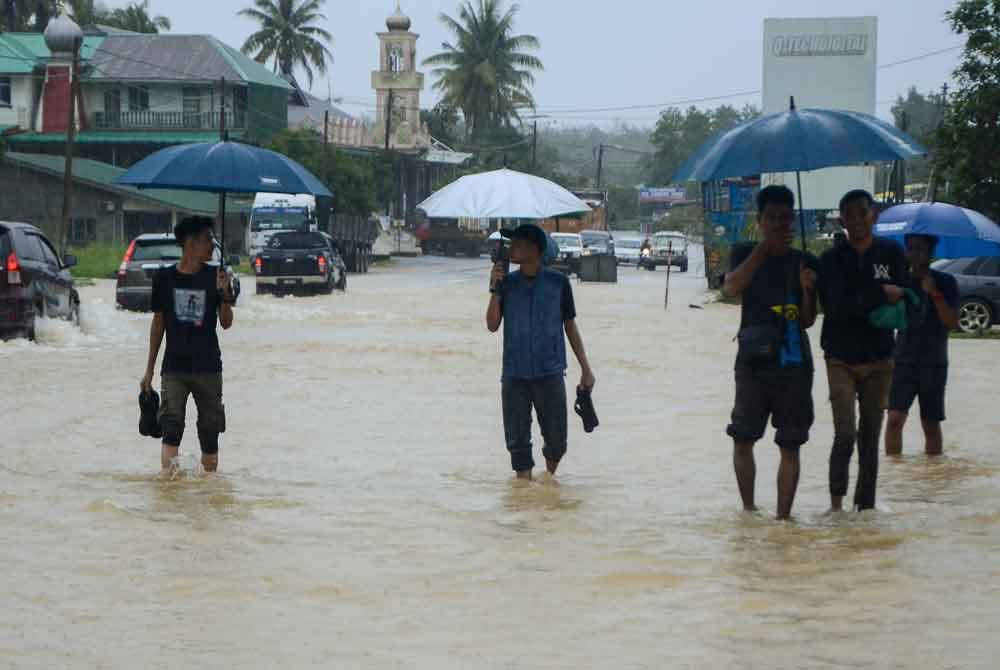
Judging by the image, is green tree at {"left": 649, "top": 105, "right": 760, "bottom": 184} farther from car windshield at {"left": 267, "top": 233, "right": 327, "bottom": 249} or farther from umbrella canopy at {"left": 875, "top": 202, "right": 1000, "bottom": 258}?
umbrella canopy at {"left": 875, "top": 202, "right": 1000, "bottom": 258}

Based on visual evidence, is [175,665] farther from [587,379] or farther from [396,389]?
[396,389]

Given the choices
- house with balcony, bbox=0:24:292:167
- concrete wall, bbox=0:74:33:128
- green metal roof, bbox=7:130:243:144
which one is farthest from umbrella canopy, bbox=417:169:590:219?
concrete wall, bbox=0:74:33:128

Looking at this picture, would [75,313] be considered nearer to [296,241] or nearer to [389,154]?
[296,241]

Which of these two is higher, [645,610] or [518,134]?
[518,134]

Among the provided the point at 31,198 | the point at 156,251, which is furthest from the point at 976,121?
the point at 31,198

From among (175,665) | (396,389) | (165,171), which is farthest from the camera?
(396,389)

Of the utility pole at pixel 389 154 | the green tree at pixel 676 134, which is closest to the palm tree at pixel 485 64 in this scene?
the utility pole at pixel 389 154

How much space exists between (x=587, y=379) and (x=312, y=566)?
2.58m

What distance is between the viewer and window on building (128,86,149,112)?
68.4m

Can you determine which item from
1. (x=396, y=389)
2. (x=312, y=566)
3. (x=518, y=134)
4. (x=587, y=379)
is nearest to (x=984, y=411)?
(x=396, y=389)

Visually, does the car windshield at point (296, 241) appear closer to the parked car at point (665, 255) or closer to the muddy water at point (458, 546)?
the muddy water at point (458, 546)

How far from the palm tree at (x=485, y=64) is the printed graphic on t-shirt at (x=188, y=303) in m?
75.6

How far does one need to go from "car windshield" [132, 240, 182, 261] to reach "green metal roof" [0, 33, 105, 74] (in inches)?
1604

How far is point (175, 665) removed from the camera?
599 centimetres
